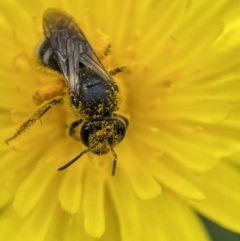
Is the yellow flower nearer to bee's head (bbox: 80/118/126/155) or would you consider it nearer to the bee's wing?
the bee's wing

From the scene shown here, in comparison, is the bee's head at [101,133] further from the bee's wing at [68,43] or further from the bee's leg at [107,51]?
the bee's leg at [107,51]

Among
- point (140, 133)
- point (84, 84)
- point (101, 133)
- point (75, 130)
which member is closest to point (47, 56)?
point (84, 84)

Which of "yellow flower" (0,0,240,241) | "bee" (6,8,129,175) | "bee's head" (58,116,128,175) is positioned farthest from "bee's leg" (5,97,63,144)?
"bee's head" (58,116,128,175)

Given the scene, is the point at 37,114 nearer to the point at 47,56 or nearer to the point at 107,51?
the point at 47,56

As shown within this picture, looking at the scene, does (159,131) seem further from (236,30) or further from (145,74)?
(236,30)

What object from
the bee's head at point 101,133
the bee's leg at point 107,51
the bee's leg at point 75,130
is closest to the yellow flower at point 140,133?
the bee's leg at point 107,51

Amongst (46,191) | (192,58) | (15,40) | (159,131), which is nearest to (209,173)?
(159,131)
